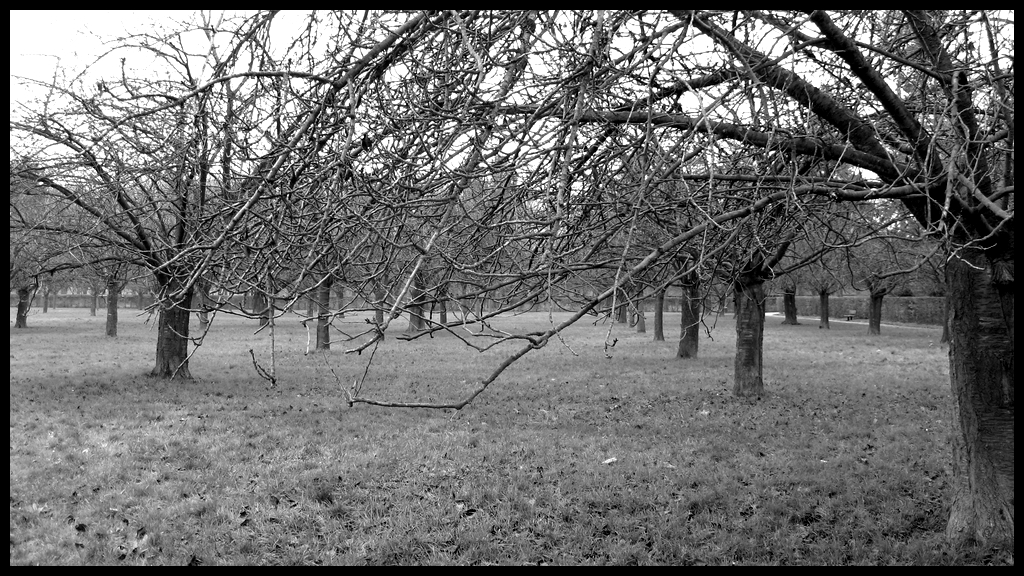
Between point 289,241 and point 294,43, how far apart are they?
3.60 ft

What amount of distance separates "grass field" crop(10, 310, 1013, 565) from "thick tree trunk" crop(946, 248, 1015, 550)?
0.80 ft

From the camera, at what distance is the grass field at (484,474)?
15.6ft

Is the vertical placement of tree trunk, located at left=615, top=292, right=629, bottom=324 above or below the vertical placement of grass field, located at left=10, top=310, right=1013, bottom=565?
above

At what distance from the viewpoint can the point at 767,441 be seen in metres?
7.80

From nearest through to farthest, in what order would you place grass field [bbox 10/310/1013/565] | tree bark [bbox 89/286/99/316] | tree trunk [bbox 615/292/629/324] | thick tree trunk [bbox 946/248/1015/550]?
tree trunk [bbox 615/292/629/324] → thick tree trunk [bbox 946/248/1015/550] → grass field [bbox 10/310/1013/565] → tree bark [bbox 89/286/99/316]

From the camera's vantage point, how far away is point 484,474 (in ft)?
21.0

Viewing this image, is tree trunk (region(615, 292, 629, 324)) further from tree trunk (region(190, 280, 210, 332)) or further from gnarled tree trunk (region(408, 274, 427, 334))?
tree trunk (region(190, 280, 210, 332))

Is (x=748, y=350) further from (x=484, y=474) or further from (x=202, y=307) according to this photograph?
(x=202, y=307)

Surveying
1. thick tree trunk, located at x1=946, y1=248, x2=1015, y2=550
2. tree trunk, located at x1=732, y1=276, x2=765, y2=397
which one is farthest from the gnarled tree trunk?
tree trunk, located at x1=732, y1=276, x2=765, y2=397

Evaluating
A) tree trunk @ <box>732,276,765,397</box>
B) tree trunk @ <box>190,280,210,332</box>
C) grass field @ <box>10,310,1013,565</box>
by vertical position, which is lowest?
grass field @ <box>10,310,1013,565</box>

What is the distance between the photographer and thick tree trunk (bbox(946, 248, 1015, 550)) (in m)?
4.46

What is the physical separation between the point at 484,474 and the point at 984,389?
3938 millimetres
